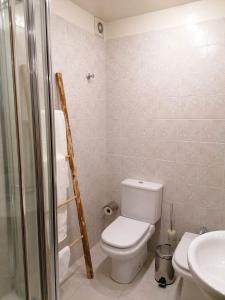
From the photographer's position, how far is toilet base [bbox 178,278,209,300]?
5.23ft

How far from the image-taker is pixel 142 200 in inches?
83.4

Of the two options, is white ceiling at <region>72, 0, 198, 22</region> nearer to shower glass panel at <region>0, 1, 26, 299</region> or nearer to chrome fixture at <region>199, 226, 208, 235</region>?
shower glass panel at <region>0, 1, 26, 299</region>

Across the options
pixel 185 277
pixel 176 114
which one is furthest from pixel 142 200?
pixel 176 114

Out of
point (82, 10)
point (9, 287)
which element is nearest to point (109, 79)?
point (82, 10)

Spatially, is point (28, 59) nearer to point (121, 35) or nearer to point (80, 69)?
point (80, 69)

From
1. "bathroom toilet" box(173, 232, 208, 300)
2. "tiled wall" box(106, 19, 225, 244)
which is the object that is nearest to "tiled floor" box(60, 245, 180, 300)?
"bathroom toilet" box(173, 232, 208, 300)

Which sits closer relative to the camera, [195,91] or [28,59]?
[28,59]

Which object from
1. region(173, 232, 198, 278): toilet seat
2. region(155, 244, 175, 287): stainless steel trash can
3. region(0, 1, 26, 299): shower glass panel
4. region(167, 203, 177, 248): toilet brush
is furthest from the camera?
region(167, 203, 177, 248): toilet brush

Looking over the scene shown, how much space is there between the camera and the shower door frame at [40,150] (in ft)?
2.52

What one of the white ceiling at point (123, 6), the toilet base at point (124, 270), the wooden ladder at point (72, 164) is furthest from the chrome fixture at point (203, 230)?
the white ceiling at point (123, 6)

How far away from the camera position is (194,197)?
6.57 feet

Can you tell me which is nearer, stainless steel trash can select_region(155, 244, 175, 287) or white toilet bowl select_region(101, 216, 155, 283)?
white toilet bowl select_region(101, 216, 155, 283)

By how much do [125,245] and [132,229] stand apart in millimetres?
242

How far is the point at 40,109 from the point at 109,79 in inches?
62.4
